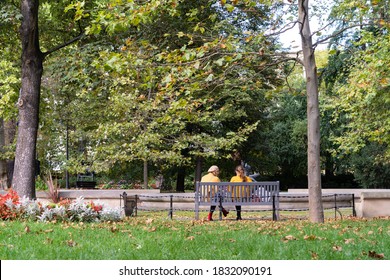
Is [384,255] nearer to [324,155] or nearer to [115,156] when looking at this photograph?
[115,156]

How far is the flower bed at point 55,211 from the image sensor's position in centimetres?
1112

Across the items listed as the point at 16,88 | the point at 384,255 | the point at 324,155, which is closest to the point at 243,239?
the point at 384,255

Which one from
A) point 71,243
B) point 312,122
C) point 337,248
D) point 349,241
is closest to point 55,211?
point 71,243

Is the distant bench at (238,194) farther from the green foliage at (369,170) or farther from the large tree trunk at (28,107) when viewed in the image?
the green foliage at (369,170)

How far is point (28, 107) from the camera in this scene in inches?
568

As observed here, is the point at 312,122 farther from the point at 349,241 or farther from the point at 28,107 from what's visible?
the point at 28,107

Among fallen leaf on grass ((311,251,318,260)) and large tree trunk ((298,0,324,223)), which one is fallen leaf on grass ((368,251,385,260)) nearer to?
fallen leaf on grass ((311,251,318,260))

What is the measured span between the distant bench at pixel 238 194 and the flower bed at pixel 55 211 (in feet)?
9.35

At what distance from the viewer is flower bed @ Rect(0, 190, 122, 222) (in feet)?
36.5

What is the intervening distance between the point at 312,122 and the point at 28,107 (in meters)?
7.11

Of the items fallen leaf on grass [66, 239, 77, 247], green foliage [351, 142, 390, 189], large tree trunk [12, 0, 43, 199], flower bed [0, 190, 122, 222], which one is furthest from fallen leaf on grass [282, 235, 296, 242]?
green foliage [351, 142, 390, 189]

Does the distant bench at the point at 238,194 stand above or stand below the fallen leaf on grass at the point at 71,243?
above

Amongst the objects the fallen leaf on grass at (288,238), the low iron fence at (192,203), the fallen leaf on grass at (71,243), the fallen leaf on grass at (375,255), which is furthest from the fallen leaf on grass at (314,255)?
the low iron fence at (192,203)

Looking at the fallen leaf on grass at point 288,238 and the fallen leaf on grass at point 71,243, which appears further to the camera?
the fallen leaf on grass at point 288,238
